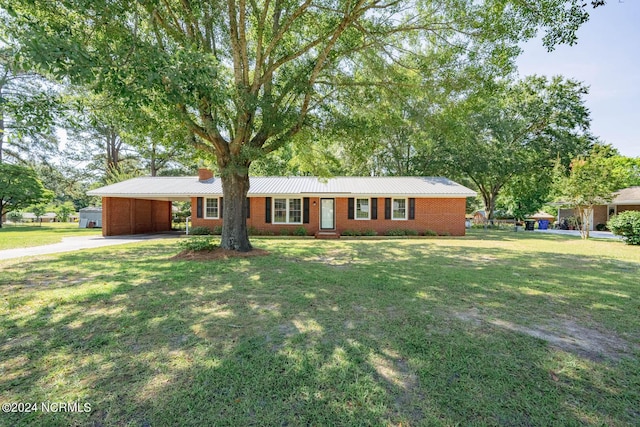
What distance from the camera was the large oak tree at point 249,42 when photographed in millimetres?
4777

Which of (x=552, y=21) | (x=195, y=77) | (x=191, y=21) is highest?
(x=191, y=21)

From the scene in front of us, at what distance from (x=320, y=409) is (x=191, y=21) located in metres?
9.95

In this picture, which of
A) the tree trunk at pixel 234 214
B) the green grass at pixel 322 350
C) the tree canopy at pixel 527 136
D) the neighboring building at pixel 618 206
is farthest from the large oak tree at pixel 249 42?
the neighboring building at pixel 618 206

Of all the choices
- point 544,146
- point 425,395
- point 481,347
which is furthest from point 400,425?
point 544,146

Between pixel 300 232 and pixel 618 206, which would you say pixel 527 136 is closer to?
pixel 618 206

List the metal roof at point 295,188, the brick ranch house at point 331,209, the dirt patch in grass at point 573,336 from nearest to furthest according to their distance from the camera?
the dirt patch in grass at point 573,336 < the metal roof at point 295,188 < the brick ranch house at point 331,209

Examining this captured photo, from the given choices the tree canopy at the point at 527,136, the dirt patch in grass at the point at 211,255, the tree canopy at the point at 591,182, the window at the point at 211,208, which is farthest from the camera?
the tree canopy at the point at 527,136

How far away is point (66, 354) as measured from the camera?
301 centimetres

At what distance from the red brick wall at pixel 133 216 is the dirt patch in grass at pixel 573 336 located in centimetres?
1929

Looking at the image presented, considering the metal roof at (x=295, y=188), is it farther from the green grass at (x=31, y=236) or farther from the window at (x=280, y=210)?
the green grass at (x=31, y=236)

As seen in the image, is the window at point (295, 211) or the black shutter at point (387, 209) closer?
the black shutter at point (387, 209)

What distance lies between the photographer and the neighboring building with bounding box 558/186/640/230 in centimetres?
→ 2161

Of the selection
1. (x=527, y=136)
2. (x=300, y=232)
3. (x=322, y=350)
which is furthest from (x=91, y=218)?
(x=527, y=136)

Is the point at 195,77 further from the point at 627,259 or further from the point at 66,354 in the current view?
the point at 627,259
